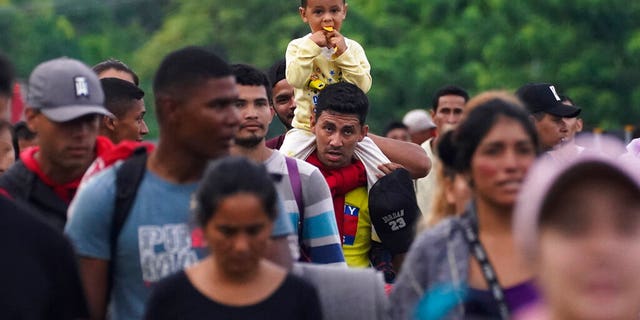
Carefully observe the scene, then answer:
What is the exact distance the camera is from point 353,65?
10.7 metres

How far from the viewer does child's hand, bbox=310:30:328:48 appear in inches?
417

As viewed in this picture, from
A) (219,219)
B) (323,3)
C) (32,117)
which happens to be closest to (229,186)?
(219,219)

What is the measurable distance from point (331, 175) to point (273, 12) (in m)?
62.3

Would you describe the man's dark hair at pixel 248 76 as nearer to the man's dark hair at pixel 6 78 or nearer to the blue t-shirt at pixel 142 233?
the blue t-shirt at pixel 142 233

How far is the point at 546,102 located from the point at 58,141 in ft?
16.6

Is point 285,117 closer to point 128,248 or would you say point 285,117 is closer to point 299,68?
point 299,68

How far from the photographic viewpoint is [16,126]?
13250 mm

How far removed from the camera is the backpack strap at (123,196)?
261 inches

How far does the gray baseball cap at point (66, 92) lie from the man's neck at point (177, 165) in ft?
4.32

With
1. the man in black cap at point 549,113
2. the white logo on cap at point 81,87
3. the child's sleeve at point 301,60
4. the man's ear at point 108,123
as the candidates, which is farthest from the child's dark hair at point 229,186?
the man in black cap at point 549,113

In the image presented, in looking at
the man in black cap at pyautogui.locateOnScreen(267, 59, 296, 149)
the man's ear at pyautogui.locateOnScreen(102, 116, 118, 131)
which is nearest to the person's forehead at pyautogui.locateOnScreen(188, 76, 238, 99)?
the man's ear at pyautogui.locateOnScreen(102, 116, 118, 131)

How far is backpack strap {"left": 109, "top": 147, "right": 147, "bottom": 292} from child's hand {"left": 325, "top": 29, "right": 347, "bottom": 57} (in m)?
3.97

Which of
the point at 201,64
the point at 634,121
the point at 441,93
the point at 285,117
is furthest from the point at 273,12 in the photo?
the point at 201,64

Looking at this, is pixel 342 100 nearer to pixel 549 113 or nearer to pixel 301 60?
pixel 301 60
